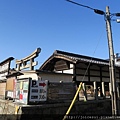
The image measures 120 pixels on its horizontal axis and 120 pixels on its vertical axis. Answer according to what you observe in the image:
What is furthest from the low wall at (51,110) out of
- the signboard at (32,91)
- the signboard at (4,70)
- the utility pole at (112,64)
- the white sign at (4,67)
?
the white sign at (4,67)

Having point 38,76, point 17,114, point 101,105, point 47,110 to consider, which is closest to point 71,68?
point 38,76

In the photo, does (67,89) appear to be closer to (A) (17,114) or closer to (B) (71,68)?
(A) (17,114)

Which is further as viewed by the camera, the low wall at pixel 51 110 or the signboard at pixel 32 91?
the signboard at pixel 32 91

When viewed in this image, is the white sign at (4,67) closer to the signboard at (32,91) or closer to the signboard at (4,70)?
the signboard at (4,70)

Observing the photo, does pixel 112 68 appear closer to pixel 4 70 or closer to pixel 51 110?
pixel 51 110

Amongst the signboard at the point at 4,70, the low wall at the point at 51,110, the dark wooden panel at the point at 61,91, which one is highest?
the signboard at the point at 4,70

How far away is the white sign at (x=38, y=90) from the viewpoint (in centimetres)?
861

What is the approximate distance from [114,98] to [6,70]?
11.0 metres

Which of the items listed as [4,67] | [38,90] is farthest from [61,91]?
[4,67]

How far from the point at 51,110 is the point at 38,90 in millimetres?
1355

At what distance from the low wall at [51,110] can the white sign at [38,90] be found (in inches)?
21.8

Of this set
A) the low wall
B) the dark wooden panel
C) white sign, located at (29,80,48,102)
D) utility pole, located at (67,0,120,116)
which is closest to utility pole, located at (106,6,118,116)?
utility pole, located at (67,0,120,116)

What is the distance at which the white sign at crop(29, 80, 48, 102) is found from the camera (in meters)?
8.61

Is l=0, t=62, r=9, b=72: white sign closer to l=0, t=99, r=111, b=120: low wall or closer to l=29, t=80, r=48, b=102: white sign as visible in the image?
l=0, t=99, r=111, b=120: low wall
